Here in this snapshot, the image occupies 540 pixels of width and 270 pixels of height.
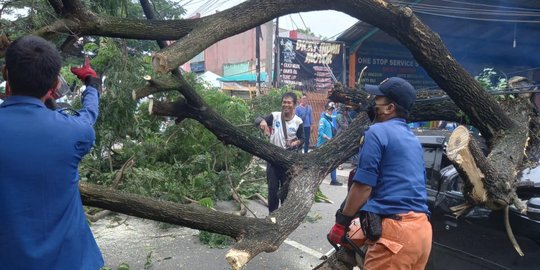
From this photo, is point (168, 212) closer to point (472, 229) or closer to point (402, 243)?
point (402, 243)

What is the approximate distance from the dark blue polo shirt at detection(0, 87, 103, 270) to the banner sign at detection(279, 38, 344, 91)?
1370 cm

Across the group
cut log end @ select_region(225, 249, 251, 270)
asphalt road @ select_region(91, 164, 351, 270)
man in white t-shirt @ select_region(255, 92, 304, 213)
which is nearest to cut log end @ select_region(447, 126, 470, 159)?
cut log end @ select_region(225, 249, 251, 270)

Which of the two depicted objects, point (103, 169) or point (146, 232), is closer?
point (146, 232)

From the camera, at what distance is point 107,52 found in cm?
632

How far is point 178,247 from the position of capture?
5.38 metres

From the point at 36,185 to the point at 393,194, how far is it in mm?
1908

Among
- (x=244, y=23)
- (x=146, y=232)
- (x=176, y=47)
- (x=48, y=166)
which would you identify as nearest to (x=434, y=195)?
(x=244, y=23)

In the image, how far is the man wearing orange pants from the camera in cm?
258

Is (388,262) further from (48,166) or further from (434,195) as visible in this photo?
(48,166)

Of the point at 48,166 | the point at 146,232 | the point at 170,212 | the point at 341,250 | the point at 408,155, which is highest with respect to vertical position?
the point at 48,166

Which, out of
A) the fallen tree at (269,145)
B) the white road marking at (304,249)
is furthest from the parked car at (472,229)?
the white road marking at (304,249)

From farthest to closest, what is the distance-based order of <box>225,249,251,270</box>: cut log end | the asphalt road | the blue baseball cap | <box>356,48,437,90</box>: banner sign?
<box>356,48,437,90</box>: banner sign
the asphalt road
<box>225,249,251,270</box>: cut log end
the blue baseball cap

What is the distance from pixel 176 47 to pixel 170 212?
4.04ft

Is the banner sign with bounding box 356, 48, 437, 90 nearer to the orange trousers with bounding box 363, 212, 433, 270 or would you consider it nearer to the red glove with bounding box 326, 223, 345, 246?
the red glove with bounding box 326, 223, 345, 246
